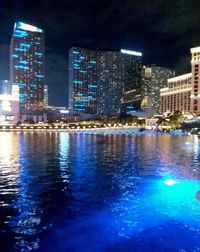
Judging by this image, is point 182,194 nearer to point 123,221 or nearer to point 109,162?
point 123,221

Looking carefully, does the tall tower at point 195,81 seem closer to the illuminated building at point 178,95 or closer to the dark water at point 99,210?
the illuminated building at point 178,95

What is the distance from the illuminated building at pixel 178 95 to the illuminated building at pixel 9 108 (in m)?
88.2

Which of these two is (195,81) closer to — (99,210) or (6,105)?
(6,105)

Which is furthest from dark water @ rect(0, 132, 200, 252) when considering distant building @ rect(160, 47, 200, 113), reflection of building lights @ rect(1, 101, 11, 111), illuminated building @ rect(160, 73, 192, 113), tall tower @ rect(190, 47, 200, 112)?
illuminated building @ rect(160, 73, 192, 113)

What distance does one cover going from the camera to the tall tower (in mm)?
154000

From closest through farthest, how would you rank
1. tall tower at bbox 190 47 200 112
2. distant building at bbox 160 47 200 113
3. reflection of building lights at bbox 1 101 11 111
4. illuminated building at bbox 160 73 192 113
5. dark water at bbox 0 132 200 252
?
dark water at bbox 0 132 200 252 → reflection of building lights at bbox 1 101 11 111 → tall tower at bbox 190 47 200 112 → distant building at bbox 160 47 200 113 → illuminated building at bbox 160 73 192 113

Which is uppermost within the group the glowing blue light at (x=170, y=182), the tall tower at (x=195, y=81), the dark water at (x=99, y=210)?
the tall tower at (x=195, y=81)

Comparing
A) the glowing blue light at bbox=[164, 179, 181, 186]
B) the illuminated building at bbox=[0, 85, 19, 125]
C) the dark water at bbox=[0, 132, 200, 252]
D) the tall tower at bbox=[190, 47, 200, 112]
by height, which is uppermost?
the tall tower at bbox=[190, 47, 200, 112]

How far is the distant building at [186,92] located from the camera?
155m

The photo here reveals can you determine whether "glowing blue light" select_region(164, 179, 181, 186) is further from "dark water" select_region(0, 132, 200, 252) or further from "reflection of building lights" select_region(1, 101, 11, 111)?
"reflection of building lights" select_region(1, 101, 11, 111)

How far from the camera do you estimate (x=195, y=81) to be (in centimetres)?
15525

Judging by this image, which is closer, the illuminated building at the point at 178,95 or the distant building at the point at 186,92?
the distant building at the point at 186,92

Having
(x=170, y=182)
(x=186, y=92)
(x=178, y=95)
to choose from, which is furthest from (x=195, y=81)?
(x=170, y=182)

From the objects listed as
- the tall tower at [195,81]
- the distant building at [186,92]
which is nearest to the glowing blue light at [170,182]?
the distant building at [186,92]
